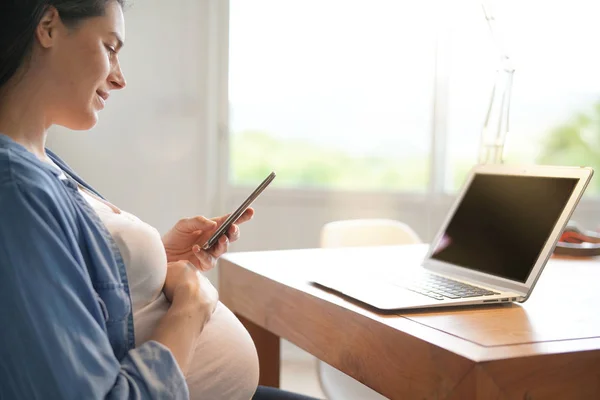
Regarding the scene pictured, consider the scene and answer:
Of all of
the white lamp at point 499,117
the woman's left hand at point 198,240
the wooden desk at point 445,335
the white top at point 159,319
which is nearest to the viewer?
the wooden desk at point 445,335

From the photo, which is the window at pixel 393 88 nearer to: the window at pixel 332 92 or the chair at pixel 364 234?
the window at pixel 332 92

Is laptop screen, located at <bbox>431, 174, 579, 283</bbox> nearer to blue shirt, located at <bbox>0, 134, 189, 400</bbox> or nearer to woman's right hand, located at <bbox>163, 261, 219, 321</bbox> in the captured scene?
woman's right hand, located at <bbox>163, 261, 219, 321</bbox>

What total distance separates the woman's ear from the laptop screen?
2.66ft

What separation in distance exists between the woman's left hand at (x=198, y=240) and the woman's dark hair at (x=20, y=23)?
48cm

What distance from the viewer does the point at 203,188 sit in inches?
126

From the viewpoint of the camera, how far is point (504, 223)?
1.28m

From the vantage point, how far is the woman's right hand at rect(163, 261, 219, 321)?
0.99 m

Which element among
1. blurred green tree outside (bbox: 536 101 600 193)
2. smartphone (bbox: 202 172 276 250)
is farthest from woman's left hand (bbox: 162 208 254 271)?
blurred green tree outside (bbox: 536 101 600 193)

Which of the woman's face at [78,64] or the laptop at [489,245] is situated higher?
the woman's face at [78,64]

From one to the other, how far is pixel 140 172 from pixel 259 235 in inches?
24.5

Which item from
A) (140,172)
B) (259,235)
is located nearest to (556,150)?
(259,235)

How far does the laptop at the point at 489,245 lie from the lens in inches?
44.4

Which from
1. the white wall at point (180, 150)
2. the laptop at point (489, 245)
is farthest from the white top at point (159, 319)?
the white wall at point (180, 150)

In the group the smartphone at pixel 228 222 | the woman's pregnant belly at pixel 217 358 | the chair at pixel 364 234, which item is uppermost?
the smartphone at pixel 228 222
